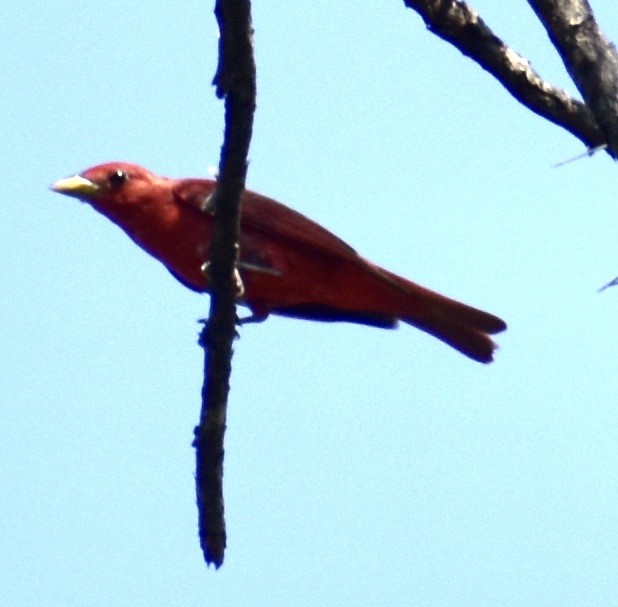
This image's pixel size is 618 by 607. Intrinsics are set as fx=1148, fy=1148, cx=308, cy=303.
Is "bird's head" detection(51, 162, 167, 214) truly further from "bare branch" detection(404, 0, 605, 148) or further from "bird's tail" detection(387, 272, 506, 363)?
"bare branch" detection(404, 0, 605, 148)

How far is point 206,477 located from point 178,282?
1.95 metres

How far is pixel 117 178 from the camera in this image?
219 inches

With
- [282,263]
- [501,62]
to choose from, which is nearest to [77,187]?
[282,263]

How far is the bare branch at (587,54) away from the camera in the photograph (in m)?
2.82

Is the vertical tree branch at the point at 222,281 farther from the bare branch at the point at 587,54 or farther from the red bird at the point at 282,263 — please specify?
the red bird at the point at 282,263

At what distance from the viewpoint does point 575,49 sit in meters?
3.01

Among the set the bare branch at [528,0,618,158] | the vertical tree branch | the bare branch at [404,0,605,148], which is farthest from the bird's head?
the bare branch at [528,0,618,158]

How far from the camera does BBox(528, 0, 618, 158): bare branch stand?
9.25 feet

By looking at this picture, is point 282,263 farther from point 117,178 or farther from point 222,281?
point 222,281

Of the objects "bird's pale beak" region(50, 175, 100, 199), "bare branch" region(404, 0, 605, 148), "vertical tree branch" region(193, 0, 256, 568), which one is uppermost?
"bird's pale beak" region(50, 175, 100, 199)

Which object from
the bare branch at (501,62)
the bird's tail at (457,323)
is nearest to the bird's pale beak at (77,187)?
the bird's tail at (457,323)

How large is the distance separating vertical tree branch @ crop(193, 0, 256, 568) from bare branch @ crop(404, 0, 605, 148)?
61 cm

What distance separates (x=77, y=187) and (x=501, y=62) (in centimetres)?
271

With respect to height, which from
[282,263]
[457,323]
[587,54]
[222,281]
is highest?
[282,263]
